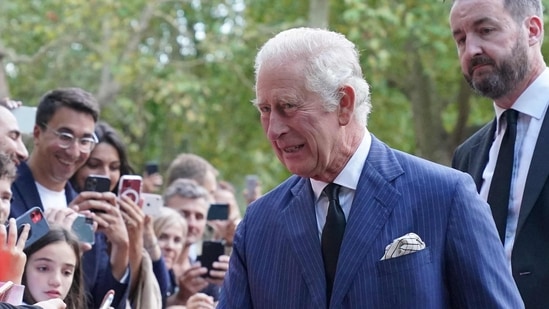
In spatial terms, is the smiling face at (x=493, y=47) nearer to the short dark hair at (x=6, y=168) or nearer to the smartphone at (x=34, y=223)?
the smartphone at (x=34, y=223)

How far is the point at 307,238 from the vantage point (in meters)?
3.65

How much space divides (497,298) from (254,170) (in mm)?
14375

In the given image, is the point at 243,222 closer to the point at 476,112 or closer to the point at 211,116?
the point at 211,116

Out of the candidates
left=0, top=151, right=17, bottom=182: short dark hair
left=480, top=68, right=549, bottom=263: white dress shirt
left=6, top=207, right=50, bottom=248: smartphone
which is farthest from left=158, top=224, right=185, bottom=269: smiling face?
left=480, top=68, right=549, bottom=263: white dress shirt

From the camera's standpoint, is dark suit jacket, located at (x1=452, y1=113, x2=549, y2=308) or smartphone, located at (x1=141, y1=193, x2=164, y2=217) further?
smartphone, located at (x1=141, y1=193, x2=164, y2=217)

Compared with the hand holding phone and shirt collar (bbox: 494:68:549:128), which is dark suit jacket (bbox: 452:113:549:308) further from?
the hand holding phone

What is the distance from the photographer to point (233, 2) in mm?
14969

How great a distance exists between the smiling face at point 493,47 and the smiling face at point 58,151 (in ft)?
7.68

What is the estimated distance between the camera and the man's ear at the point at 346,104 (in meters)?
3.61

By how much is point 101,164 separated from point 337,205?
322 cm

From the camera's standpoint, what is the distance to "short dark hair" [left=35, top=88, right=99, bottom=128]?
6.16m

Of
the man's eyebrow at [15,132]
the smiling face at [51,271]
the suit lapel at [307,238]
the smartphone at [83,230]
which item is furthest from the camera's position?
the man's eyebrow at [15,132]

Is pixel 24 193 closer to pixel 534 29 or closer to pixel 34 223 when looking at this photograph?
pixel 34 223

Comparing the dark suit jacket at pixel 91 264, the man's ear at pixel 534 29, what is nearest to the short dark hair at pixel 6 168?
the dark suit jacket at pixel 91 264
